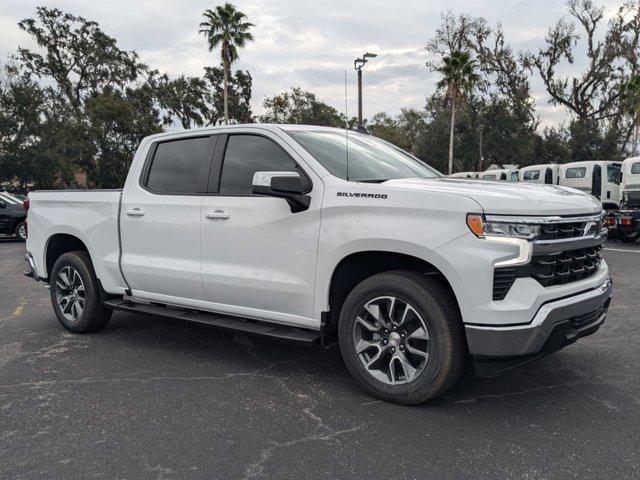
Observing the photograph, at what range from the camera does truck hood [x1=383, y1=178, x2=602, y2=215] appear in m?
3.36

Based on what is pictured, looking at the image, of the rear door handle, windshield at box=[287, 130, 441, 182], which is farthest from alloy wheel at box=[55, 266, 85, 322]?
windshield at box=[287, 130, 441, 182]

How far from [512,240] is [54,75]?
44860 mm

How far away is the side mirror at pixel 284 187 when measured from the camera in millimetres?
3879

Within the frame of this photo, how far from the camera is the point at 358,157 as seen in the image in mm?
4504

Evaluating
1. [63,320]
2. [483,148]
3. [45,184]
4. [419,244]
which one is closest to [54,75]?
[45,184]

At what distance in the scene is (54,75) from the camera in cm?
4169

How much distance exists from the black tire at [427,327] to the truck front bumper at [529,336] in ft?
0.48

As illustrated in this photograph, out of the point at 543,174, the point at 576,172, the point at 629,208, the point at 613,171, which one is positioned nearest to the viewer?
the point at 629,208

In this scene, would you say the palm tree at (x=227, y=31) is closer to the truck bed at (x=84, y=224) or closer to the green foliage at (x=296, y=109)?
the green foliage at (x=296, y=109)

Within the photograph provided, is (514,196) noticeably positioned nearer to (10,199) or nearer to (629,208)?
(629,208)

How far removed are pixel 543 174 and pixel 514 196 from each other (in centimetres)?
2077

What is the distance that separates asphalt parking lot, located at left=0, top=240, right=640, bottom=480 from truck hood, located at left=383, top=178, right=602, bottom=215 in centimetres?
128

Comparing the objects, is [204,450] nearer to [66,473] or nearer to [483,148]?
[66,473]

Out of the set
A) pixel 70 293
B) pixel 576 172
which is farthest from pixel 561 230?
pixel 576 172
